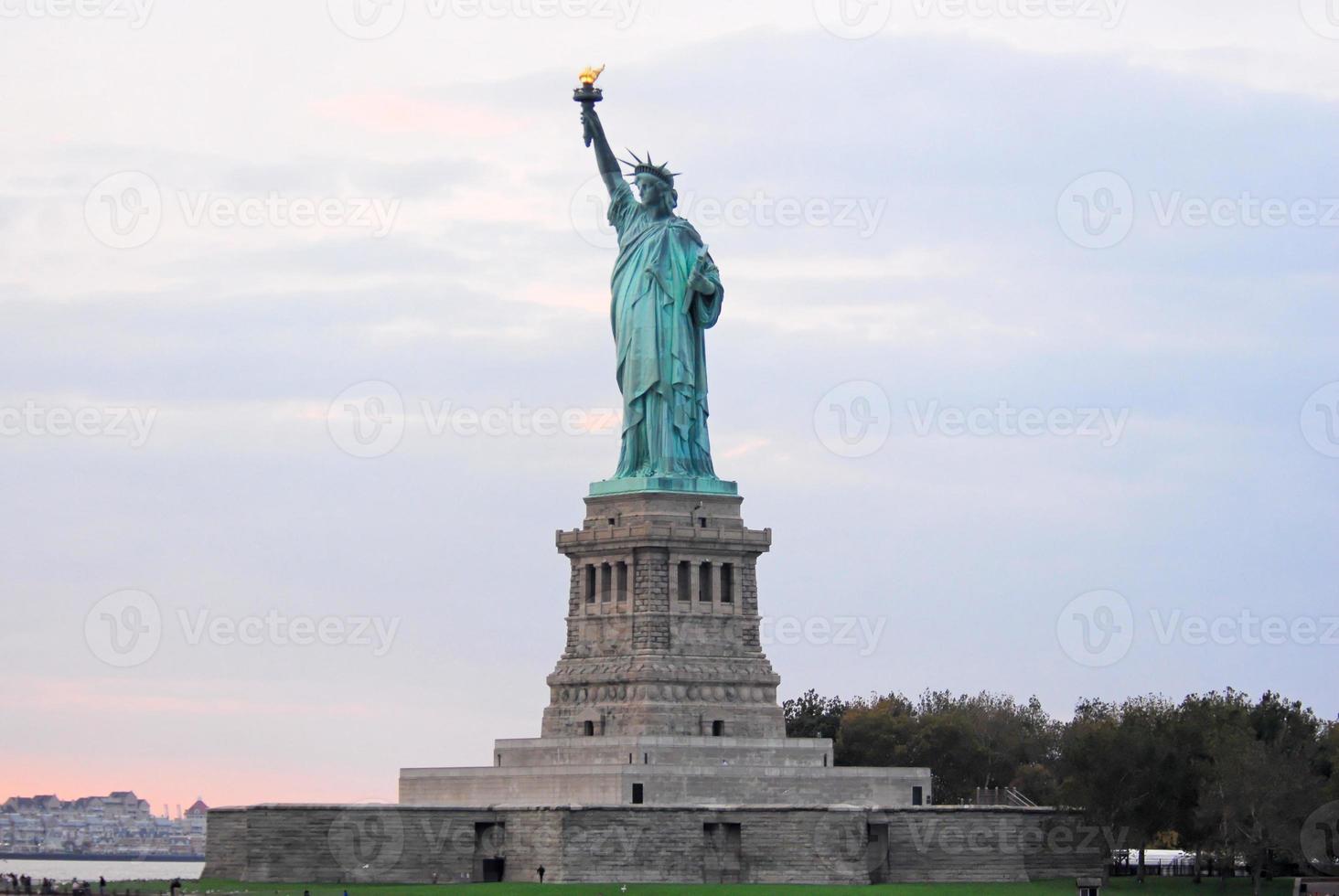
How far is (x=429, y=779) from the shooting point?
79.7 m

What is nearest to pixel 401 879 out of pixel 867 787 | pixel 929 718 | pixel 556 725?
pixel 556 725

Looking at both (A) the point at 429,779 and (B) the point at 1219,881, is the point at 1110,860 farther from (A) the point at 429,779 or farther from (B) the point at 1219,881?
(A) the point at 429,779

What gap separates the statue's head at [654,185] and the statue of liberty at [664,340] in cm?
3

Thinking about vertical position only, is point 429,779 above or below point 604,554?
below

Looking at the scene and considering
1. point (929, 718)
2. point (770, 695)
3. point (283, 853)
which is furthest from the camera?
point (929, 718)

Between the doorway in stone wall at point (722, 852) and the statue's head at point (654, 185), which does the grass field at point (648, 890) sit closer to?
the doorway in stone wall at point (722, 852)

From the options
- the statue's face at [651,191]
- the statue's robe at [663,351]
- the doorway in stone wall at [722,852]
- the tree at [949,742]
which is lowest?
the doorway in stone wall at [722,852]

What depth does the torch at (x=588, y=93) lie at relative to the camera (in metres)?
82.4

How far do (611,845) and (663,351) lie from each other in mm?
15849

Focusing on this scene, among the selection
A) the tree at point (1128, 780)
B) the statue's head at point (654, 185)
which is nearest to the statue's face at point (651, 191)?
the statue's head at point (654, 185)

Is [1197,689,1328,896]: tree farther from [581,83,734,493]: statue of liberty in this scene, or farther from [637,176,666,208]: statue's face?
[637,176,666,208]: statue's face

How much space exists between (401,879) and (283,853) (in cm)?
329

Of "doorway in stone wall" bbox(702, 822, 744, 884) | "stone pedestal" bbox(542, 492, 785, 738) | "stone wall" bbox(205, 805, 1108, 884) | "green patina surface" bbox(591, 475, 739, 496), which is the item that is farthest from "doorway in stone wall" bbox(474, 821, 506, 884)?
"green patina surface" bbox(591, 475, 739, 496)

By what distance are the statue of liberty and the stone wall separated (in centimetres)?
1147
